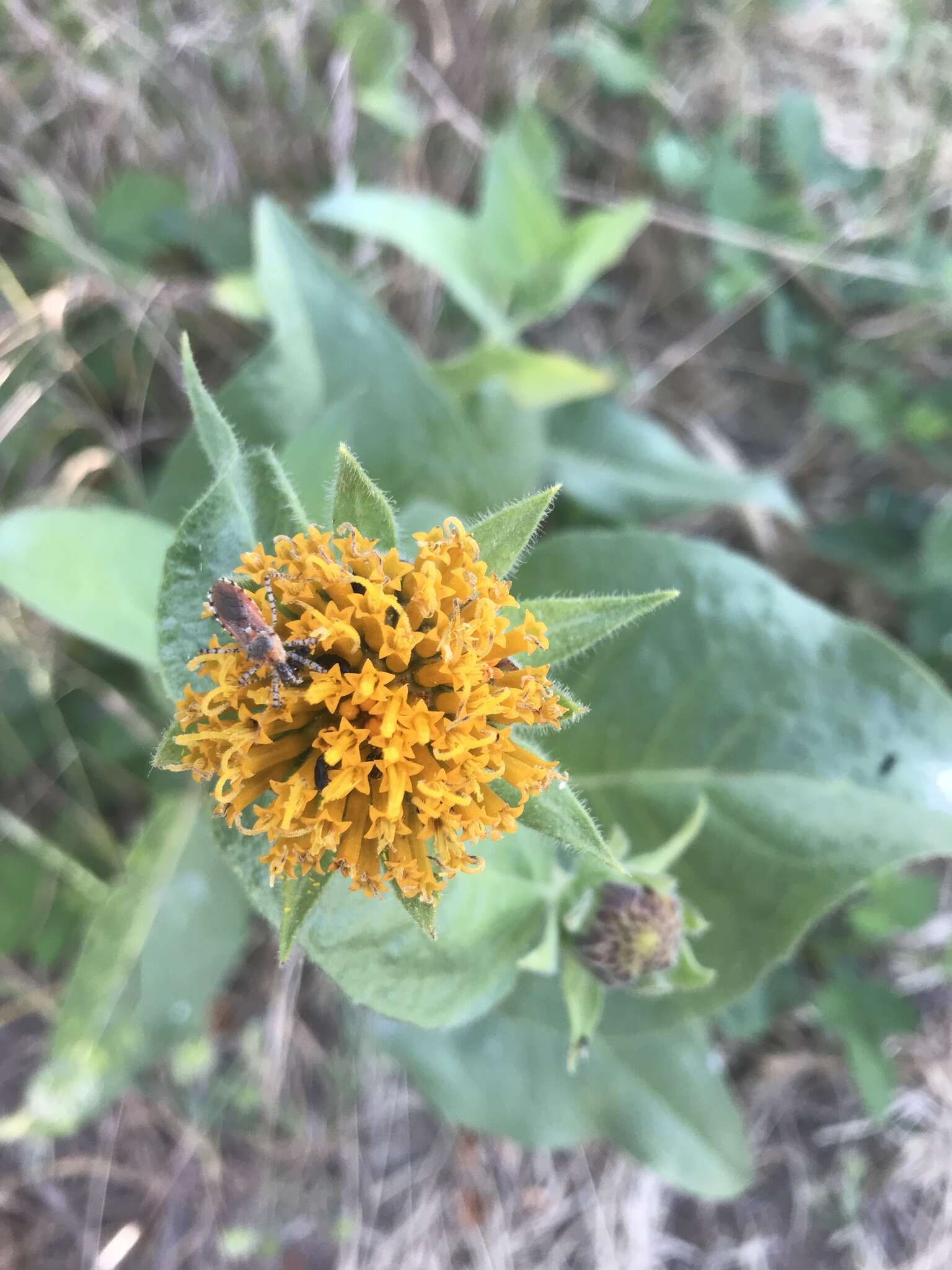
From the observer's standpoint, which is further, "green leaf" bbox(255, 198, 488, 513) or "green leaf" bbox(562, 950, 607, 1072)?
"green leaf" bbox(255, 198, 488, 513)

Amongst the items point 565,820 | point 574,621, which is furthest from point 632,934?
point 574,621

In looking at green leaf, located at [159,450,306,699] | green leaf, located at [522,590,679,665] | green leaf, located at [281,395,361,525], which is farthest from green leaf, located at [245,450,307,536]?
green leaf, located at [281,395,361,525]

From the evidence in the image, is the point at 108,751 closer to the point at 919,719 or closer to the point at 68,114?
the point at 68,114

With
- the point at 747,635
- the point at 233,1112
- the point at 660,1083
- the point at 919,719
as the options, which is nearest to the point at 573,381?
the point at 747,635

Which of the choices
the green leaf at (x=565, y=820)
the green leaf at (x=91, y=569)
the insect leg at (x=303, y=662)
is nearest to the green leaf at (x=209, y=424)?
the insect leg at (x=303, y=662)

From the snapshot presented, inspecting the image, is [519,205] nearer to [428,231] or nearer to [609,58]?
[428,231]

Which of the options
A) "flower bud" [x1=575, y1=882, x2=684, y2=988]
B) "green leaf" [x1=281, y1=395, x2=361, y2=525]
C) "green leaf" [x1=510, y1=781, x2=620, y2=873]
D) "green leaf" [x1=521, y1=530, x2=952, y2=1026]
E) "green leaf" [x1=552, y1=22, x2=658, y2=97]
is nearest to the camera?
"green leaf" [x1=510, y1=781, x2=620, y2=873]

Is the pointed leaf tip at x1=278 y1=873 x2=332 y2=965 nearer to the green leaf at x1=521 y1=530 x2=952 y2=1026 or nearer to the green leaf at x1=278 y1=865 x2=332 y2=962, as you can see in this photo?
the green leaf at x1=278 y1=865 x2=332 y2=962
